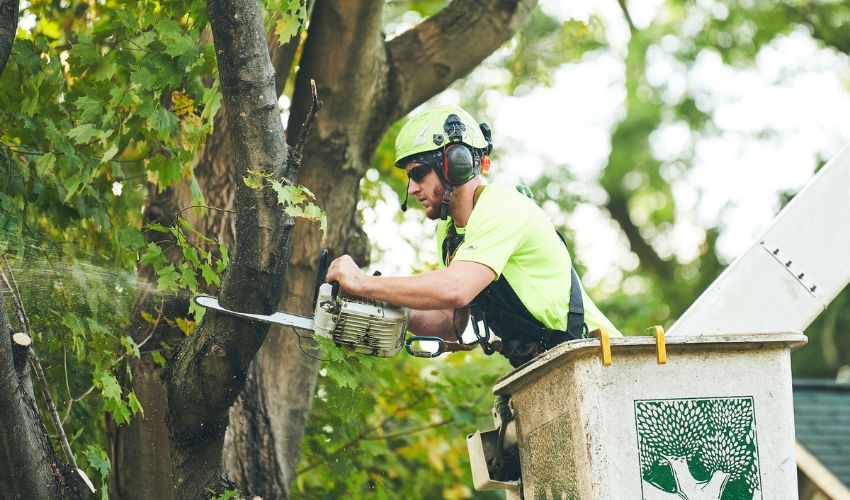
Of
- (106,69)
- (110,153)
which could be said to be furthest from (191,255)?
(106,69)

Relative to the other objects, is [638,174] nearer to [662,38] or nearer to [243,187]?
[662,38]

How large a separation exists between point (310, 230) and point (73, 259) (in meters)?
1.15

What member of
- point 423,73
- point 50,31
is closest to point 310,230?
point 423,73

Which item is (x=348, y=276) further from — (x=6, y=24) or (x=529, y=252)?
(x=6, y=24)

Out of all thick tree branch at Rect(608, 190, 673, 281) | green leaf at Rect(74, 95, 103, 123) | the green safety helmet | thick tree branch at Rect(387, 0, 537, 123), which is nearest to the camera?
the green safety helmet

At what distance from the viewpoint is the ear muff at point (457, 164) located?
3910 mm

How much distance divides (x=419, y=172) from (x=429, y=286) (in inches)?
24.4

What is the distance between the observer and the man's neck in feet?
13.2

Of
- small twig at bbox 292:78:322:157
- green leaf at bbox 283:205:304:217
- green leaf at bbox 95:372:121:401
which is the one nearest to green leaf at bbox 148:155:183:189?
green leaf at bbox 95:372:121:401

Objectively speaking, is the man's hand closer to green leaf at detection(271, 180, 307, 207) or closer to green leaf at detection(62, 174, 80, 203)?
green leaf at detection(271, 180, 307, 207)

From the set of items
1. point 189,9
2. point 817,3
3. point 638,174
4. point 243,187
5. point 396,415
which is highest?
point 817,3

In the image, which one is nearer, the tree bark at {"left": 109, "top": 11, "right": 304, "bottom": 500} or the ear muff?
the ear muff

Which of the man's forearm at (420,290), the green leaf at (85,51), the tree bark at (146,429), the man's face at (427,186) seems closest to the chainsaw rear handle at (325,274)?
the man's forearm at (420,290)

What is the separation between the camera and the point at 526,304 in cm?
378
